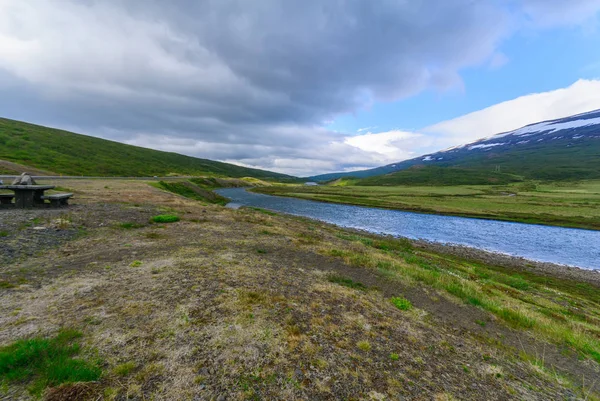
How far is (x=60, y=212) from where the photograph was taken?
19641mm

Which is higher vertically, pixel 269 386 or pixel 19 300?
pixel 19 300

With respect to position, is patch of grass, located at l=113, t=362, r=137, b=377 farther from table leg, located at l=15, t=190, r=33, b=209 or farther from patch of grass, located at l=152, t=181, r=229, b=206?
patch of grass, located at l=152, t=181, r=229, b=206

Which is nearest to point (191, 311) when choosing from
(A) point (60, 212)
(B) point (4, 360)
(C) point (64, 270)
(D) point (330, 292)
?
(B) point (4, 360)

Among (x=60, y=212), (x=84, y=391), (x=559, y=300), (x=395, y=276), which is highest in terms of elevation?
(x=60, y=212)

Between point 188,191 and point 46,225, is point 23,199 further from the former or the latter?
point 188,191

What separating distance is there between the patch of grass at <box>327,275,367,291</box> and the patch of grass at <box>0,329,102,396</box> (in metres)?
10.6

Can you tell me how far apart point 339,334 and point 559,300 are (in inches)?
923

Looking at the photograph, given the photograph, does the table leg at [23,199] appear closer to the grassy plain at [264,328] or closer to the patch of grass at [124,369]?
the grassy plain at [264,328]

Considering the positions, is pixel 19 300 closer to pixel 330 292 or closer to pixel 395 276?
pixel 330 292

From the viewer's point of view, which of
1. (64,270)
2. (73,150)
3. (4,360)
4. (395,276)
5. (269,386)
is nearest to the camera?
(4,360)

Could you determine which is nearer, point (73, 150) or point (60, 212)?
point (60, 212)

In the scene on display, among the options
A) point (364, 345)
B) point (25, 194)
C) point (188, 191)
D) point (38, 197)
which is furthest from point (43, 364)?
point (188, 191)

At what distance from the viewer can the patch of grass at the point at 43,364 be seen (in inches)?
202

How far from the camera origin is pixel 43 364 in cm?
552
